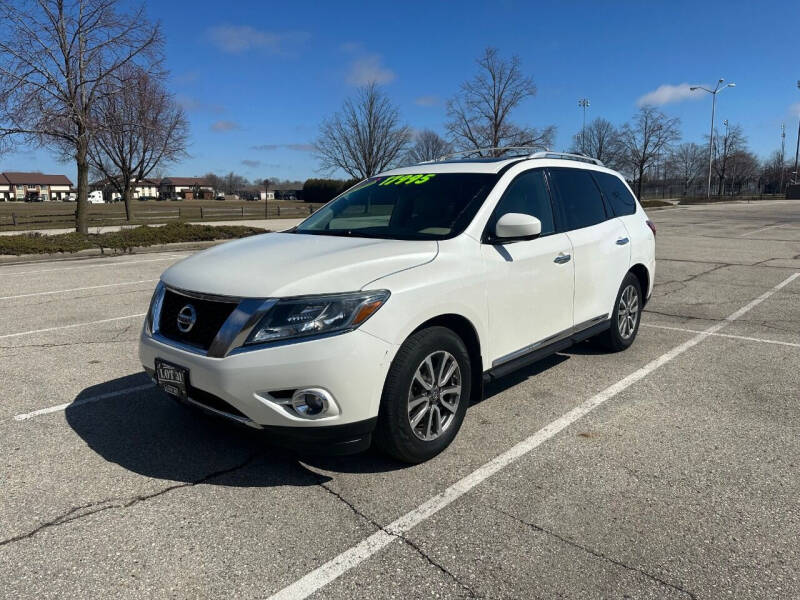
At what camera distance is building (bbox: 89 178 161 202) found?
129 ft

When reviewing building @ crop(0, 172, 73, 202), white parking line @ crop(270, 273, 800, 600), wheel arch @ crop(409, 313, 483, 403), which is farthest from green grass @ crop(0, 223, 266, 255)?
building @ crop(0, 172, 73, 202)

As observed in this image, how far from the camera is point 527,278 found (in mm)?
4156

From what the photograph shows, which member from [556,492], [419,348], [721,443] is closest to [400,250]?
[419,348]

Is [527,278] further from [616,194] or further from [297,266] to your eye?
[616,194]

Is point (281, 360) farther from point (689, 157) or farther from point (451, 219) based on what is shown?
point (689, 157)

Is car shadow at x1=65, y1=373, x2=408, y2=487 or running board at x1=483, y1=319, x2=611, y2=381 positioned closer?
car shadow at x1=65, y1=373, x2=408, y2=487

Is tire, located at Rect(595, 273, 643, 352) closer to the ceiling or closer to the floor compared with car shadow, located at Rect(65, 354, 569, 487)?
closer to the ceiling

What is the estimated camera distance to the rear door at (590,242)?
4.82 meters

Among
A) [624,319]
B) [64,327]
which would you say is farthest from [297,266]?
[64,327]

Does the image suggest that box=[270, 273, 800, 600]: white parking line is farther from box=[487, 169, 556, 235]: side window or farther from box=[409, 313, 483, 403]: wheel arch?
box=[487, 169, 556, 235]: side window

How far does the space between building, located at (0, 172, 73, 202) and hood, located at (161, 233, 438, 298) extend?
515ft

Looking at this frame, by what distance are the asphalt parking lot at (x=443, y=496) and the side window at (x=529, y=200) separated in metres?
1.38

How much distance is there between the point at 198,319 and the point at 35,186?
554 ft

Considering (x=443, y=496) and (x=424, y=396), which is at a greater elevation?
(x=424, y=396)
